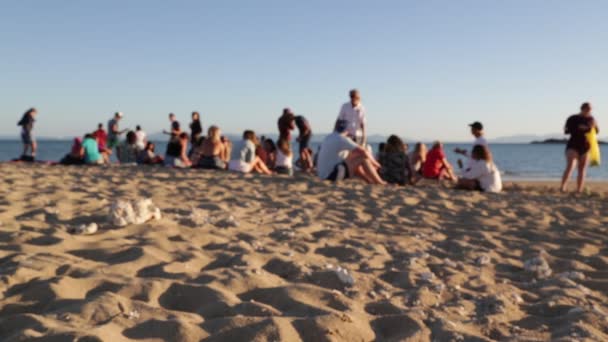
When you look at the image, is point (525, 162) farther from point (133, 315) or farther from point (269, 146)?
point (133, 315)

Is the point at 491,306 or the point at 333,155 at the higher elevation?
the point at 333,155

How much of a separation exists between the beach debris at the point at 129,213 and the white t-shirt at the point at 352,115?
16.2 ft

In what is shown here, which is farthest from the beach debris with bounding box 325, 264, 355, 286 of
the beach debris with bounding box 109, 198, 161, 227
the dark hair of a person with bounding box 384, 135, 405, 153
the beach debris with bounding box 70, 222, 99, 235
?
the dark hair of a person with bounding box 384, 135, 405, 153

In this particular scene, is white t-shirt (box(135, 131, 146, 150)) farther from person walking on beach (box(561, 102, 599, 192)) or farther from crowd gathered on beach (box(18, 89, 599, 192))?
person walking on beach (box(561, 102, 599, 192))

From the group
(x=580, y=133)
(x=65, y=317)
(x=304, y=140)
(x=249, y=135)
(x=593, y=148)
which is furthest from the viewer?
(x=304, y=140)

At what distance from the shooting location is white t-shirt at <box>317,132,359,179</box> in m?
7.10

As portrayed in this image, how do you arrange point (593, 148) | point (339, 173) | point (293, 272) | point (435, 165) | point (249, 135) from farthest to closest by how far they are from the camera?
point (435, 165)
point (249, 135)
point (593, 148)
point (339, 173)
point (293, 272)

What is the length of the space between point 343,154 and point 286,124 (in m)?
2.85

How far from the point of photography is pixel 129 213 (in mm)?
3686

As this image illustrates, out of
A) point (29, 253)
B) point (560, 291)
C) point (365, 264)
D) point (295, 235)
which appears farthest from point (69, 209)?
point (560, 291)

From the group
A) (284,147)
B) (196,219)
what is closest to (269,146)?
(284,147)

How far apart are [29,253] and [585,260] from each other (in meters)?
3.81

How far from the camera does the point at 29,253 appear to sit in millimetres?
2914

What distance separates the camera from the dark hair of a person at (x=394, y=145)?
26.2ft
